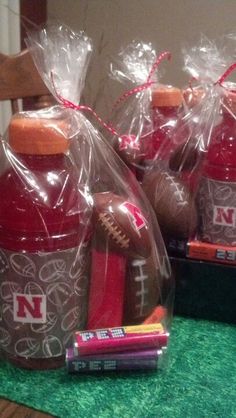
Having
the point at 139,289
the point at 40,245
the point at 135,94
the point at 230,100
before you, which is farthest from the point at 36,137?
the point at 135,94

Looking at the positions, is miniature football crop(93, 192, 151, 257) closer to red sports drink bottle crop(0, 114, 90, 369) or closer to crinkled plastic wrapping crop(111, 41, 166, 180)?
red sports drink bottle crop(0, 114, 90, 369)

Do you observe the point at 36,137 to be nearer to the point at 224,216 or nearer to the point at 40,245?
the point at 40,245

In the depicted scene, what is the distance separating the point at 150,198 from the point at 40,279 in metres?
0.24

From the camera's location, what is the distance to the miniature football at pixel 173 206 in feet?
2.30

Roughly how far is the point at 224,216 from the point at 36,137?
291mm

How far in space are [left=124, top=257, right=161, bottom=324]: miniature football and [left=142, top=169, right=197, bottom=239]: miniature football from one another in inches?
4.0

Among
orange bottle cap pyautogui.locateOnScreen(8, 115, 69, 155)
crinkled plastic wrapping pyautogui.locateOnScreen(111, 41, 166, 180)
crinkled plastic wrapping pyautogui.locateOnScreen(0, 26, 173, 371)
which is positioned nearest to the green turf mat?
crinkled plastic wrapping pyautogui.locateOnScreen(0, 26, 173, 371)

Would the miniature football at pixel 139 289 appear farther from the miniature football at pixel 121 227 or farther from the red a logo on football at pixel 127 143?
the red a logo on football at pixel 127 143

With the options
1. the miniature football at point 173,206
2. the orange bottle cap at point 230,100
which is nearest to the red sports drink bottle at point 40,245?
the miniature football at point 173,206

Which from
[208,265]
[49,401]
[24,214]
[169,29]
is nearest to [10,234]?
[24,214]

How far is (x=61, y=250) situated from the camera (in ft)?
1.78

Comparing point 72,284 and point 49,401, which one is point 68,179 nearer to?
point 72,284

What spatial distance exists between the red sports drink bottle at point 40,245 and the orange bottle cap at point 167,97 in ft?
0.95

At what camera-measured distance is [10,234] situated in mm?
538
